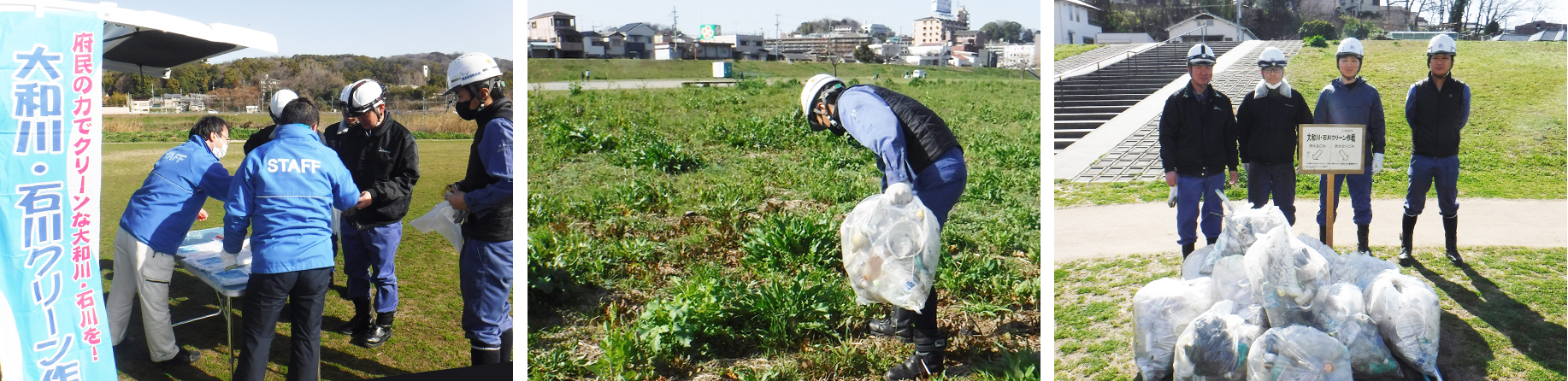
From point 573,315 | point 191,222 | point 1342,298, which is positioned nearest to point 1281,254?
point 1342,298

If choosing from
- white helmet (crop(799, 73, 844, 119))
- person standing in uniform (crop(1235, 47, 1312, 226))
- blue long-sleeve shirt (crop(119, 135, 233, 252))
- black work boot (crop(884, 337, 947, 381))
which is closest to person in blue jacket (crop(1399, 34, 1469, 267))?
person standing in uniform (crop(1235, 47, 1312, 226))

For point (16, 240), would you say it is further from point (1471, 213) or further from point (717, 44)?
point (1471, 213)

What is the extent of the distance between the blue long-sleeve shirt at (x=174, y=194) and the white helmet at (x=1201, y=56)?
4.33 metres

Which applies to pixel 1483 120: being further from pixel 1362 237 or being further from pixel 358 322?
pixel 358 322

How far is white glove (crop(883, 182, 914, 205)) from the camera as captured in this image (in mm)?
3467

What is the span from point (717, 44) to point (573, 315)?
5.38ft

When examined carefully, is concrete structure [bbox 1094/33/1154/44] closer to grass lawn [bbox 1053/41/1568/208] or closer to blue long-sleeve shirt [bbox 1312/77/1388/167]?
grass lawn [bbox 1053/41/1568/208]

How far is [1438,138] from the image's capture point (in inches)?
179

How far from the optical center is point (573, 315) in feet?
14.6

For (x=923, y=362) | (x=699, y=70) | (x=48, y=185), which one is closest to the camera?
(x=48, y=185)

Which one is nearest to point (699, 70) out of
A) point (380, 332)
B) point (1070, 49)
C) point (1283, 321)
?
point (1070, 49)

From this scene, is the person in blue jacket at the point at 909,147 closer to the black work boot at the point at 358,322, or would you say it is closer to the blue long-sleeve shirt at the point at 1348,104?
the blue long-sleeve shirt at the point at 1348,104

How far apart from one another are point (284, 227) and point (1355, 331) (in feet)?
14.3

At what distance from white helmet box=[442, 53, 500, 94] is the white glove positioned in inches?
74.4
